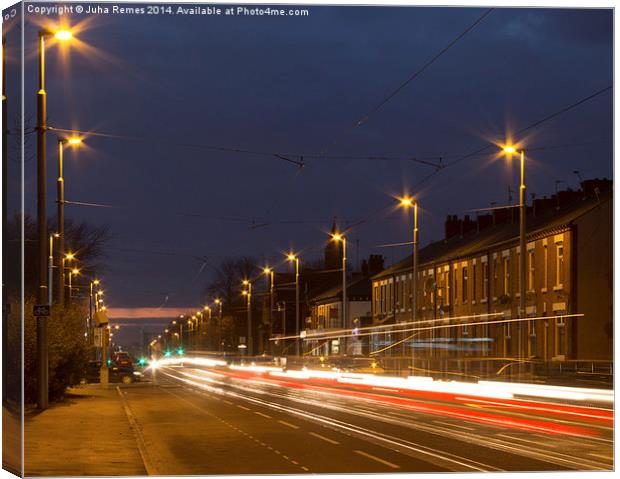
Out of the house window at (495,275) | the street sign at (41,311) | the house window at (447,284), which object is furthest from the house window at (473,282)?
the street sign at (41,311)

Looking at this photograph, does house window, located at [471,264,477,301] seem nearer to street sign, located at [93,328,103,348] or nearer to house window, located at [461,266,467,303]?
house window, located at [461,266,467,303]

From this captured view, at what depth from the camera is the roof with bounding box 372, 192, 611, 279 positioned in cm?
5197

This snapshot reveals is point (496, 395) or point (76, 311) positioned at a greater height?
point (76, 311)

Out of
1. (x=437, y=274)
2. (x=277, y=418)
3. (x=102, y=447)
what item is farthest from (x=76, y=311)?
(x=437, y=274)

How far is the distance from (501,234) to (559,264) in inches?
470

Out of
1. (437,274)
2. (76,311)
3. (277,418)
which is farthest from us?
(437,274)

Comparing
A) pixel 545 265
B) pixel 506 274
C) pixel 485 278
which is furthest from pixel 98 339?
pixel 485 278

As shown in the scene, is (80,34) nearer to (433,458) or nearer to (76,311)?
(433,458)

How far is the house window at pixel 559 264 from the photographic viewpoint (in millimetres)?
51750

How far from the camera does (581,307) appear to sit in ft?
162

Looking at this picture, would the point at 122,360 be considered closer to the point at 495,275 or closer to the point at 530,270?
the point at 495,275

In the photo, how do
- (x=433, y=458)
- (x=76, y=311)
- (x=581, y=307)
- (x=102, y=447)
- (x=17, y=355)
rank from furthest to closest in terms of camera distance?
(x=581, y=307) → (x=76, y=311) → (x=102, y=447) → (x=433, y=458) → (x=17, y=355)

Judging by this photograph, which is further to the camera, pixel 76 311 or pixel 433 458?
pixel 76 311

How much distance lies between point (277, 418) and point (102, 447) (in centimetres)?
979
